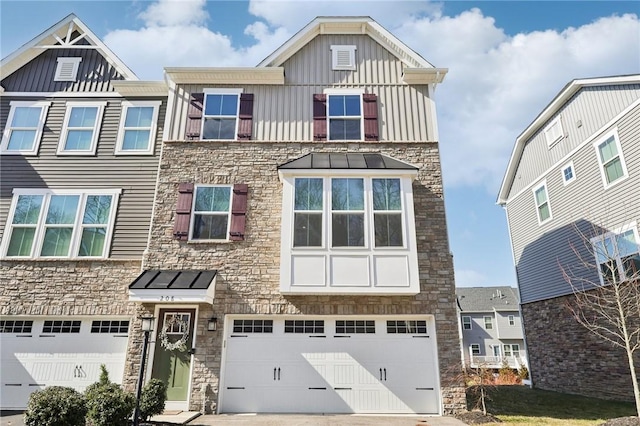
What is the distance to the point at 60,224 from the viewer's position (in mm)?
10781

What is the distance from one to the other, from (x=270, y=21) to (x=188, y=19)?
224cm

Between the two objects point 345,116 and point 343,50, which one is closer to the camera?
point 345,116

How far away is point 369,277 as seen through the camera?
9.26 metres

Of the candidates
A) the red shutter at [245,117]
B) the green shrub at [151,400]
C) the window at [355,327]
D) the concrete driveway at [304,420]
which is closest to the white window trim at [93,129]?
the red shutter at [245,117]

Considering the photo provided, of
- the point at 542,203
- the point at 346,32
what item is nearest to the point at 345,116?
the point at 346,32

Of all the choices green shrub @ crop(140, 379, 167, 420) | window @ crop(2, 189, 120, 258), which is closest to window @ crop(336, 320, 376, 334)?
green shrub @ crop(140, 379, 167, 420)

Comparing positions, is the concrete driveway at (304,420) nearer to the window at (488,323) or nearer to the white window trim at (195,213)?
the white window trim at (195,213)

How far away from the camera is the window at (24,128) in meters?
11.6

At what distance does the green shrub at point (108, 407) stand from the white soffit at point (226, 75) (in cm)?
873

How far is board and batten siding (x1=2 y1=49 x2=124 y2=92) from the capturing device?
12359 millimetres

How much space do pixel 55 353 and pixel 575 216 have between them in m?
16.3

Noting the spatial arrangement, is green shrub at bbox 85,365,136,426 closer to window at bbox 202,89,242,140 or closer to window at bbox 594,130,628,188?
window at bbox 202,89,242,140

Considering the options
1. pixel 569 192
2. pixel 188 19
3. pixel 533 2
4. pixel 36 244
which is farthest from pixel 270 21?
pixel 569 192

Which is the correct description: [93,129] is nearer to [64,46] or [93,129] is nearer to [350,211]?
[64,46]
